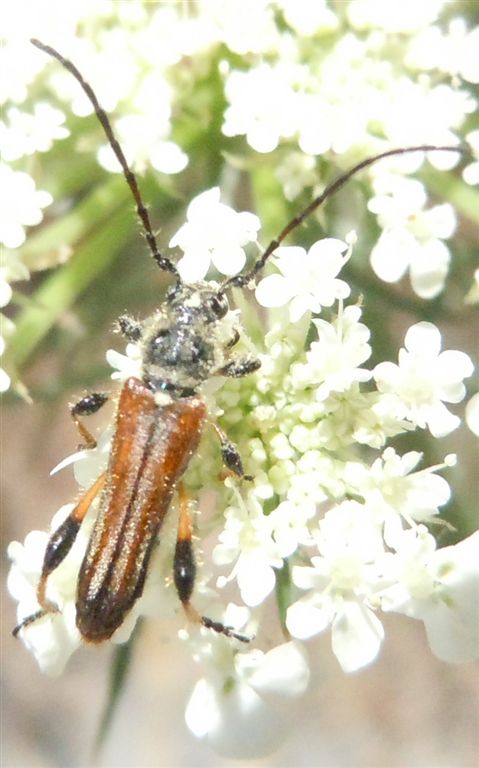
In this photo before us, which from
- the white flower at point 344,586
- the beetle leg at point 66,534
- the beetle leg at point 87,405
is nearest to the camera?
the white flower at point 344,586

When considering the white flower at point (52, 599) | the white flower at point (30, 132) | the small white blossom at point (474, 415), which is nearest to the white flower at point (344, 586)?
the small white blossom at point (474, 415)

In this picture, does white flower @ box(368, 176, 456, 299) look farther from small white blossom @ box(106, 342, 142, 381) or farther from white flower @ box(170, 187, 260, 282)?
small white blossom @ box(106, 342, 142, 381)

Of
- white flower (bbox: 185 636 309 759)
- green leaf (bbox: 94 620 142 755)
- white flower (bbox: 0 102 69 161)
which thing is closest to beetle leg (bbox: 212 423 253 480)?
white flower (bbox: 185 636 309 759)

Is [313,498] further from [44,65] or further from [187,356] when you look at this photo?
[44,65]

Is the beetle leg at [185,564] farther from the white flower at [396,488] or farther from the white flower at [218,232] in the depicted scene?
the white flower at [218,232]

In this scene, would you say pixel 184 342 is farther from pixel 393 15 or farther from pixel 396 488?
pixel 393 15

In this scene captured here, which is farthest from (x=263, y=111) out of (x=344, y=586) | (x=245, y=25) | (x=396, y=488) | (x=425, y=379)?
(x=344, y=586)
